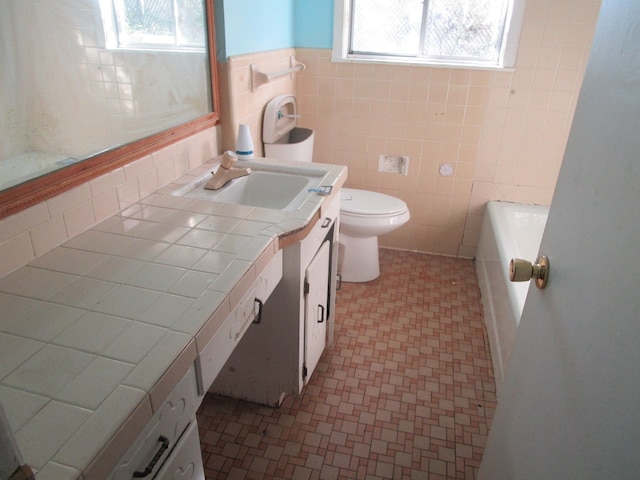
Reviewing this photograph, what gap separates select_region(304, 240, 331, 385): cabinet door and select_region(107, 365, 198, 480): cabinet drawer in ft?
2.17

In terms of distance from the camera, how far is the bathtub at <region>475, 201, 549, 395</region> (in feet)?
5.88

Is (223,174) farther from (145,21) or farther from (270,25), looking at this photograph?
(270,25)

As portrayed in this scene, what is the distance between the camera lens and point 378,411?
1.69 m

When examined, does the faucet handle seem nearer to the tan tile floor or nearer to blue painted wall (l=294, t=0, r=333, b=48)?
the tan tile floor

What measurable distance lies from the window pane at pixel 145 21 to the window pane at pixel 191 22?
0.04m

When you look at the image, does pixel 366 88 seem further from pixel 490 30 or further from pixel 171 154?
pixel 171 154

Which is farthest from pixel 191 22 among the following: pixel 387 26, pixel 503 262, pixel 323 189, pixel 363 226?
pixel 503 262

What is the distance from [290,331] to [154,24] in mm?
1056

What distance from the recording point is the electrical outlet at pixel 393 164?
2668mm

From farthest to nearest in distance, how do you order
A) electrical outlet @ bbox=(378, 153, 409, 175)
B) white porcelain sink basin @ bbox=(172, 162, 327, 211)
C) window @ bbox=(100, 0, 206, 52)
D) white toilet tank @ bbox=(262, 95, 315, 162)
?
1. electrical outlet @ bbox=(378, 153, 409, 175)
2. white toilet tank @ bbox=(262, 95, 315, 162)
3. white porcelain sink basin @ bbox=(172, 162, 327, 211)
4. window @ bbox=(100, 0, 206, 52)

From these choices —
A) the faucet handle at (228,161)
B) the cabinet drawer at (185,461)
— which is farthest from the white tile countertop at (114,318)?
the faucet handle at (228,161)

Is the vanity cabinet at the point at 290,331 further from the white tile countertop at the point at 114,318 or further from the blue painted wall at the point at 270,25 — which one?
the blue painted wall at the point at 270,25

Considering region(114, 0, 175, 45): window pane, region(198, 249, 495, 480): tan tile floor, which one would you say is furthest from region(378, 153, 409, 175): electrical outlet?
region(114, 0, 175, 45): window pane

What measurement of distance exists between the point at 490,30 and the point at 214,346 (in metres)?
2.27
